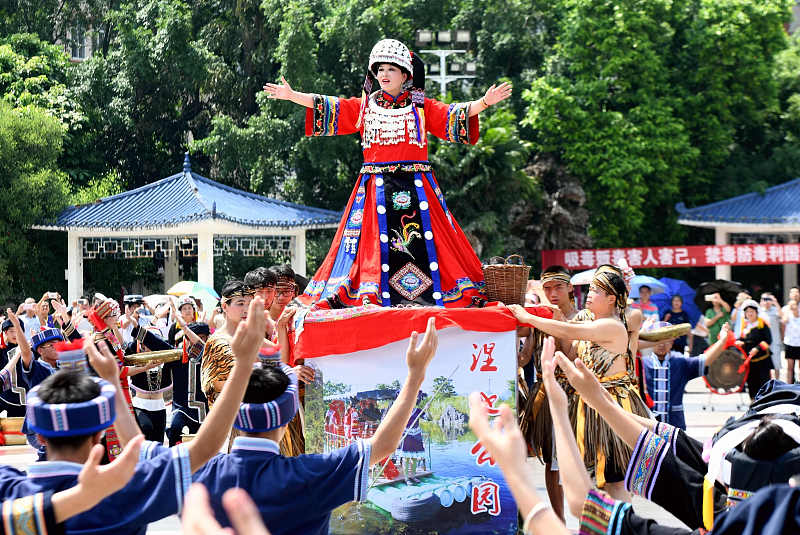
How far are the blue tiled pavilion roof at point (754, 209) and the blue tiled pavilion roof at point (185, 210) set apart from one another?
27.3 feet

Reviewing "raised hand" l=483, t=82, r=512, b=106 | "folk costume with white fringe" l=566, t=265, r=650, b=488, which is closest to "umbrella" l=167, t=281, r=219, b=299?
"raised hand" l=483, t=82, r=512, b=106

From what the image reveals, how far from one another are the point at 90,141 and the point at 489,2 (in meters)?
9.82

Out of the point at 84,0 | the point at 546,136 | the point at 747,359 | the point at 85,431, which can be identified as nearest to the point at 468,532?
the point at 85,431

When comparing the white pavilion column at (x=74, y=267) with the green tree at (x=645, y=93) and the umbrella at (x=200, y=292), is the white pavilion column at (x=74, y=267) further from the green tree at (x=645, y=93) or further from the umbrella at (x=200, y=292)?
the green tree at (x=645, y=93)

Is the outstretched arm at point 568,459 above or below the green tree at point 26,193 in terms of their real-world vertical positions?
below

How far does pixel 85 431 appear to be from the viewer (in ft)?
8.78

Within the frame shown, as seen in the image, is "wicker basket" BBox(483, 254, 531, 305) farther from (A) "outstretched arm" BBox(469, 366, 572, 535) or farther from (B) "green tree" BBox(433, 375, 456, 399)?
(A) "outstretched arm" BBox(469, 366, 572, 535)

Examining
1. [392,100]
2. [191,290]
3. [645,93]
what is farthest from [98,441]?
[645,93]

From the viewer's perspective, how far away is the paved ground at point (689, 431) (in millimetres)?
6918

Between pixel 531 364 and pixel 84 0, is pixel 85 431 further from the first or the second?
pixel 84 0

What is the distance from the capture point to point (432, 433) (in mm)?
5730

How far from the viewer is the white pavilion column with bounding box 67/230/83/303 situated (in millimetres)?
19578

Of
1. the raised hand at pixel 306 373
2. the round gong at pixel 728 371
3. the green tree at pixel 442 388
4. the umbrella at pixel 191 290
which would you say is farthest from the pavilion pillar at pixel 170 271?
the green tree at pixel 442 388

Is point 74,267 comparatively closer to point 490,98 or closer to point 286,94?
point 286,94
